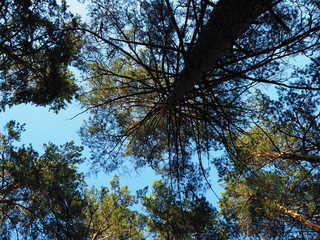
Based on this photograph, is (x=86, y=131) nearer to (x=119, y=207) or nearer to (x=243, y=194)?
(x=119, y=207)

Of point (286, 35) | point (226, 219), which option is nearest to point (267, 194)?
point (226, 219)

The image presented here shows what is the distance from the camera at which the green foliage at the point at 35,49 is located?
442 cm

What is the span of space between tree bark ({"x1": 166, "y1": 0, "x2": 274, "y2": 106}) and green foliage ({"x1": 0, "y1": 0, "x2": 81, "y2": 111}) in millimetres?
2696

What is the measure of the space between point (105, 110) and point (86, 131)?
99 cm

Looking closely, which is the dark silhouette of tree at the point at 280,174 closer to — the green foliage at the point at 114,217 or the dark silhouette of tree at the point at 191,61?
the dark silhouette of tree at the point at 191,61

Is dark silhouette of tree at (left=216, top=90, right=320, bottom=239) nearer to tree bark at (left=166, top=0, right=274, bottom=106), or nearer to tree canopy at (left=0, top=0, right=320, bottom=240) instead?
tree canopy at (left=0, top=0, right=320, bottom=240)

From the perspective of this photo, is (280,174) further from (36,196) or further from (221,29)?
(36,196)

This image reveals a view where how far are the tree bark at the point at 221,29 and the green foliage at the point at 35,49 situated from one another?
2.70 m

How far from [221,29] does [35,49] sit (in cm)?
433

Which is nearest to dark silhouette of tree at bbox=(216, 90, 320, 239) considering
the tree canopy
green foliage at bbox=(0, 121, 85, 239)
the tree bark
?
the tree canopy

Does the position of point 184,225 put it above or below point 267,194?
below

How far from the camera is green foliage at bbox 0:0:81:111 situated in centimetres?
442

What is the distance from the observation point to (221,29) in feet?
9.52

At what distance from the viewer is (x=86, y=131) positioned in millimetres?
7059
